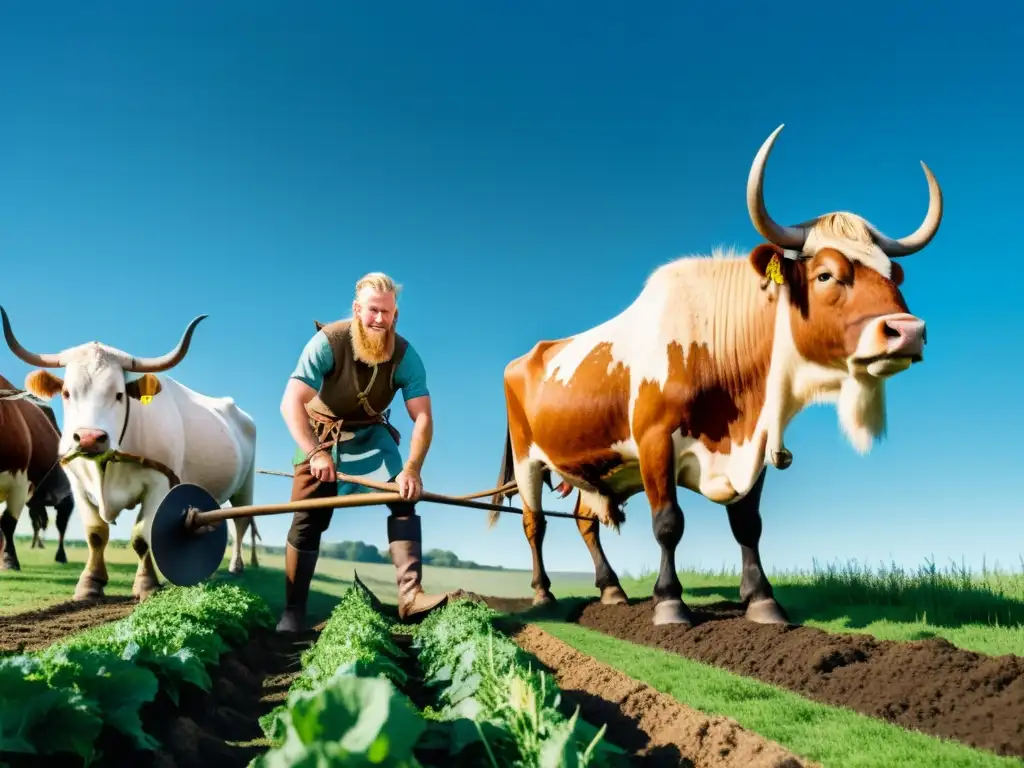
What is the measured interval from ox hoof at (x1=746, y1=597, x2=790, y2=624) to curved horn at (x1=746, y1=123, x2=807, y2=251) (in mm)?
2638

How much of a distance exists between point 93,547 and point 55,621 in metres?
1.90

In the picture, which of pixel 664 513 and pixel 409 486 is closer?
pixel 409 486

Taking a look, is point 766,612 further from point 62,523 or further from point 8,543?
point 62,523

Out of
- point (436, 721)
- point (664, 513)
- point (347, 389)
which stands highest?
point (347, 389)

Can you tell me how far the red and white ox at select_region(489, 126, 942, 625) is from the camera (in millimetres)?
6117

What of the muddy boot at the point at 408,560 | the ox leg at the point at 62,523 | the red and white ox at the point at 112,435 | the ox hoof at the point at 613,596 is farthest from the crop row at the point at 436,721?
the ox leg at the point at 62,523

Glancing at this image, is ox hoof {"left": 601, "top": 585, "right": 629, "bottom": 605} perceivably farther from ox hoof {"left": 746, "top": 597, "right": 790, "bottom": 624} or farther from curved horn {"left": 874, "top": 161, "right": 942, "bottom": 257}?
curved horn {"left": 874, "top": 161, "right": 942, "bottom": 257}

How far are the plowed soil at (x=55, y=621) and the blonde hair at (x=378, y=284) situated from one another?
3243 millimetres

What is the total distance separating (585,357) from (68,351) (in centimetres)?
507

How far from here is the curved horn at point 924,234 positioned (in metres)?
6.51

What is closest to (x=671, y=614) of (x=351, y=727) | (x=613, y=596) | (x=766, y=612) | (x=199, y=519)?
(x=766, y=612)

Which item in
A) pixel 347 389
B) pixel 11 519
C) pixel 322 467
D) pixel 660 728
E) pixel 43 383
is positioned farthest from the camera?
pixel 11 519

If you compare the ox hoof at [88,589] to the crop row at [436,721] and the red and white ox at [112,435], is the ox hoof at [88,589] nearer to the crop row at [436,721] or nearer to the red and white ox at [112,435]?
the red and white ox at [112,435]

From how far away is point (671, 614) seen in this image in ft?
21.7
